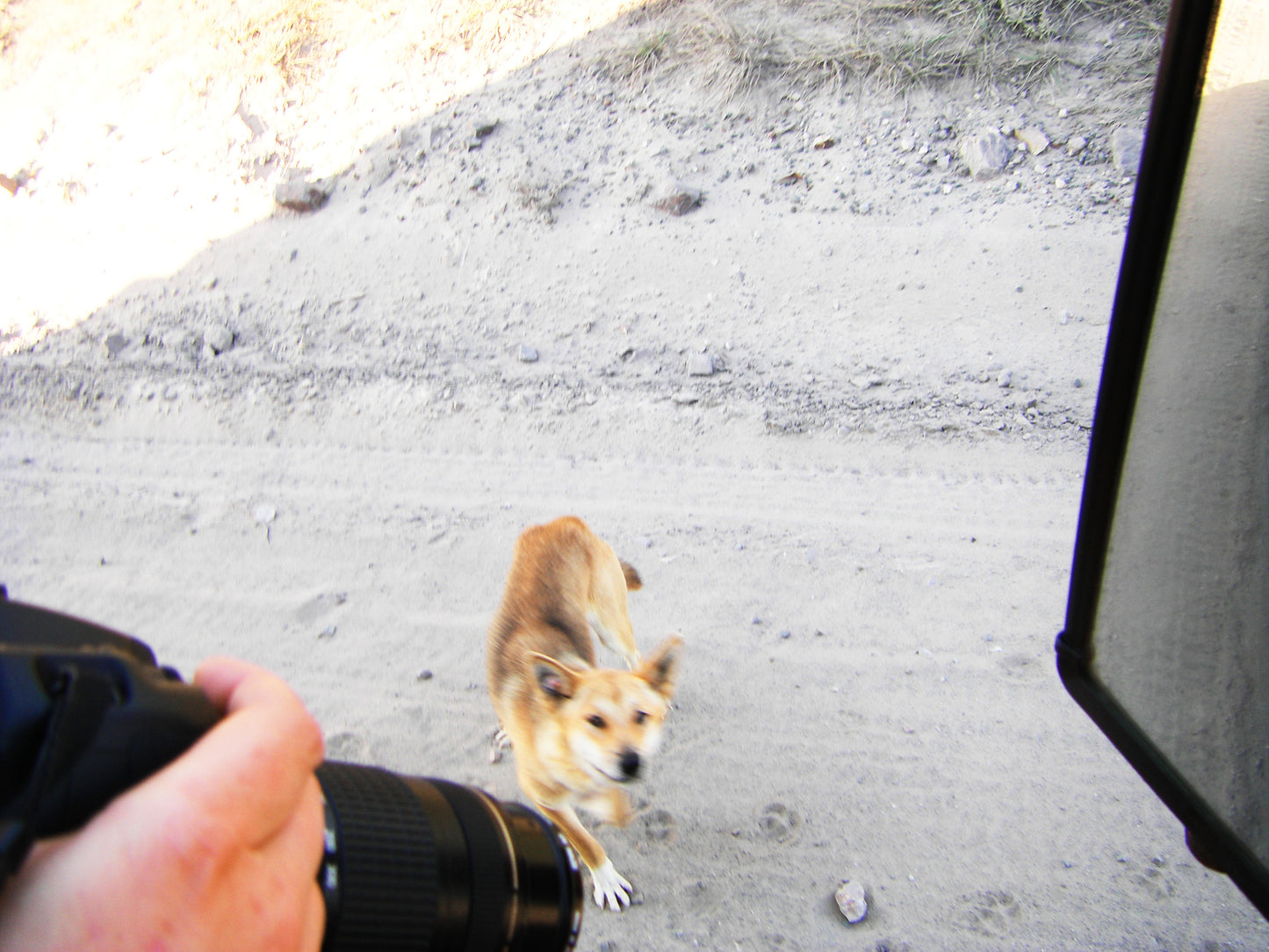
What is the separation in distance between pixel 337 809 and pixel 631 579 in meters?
→ 2.24

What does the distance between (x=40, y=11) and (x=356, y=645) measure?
725 cm

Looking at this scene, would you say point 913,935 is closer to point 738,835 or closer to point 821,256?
point 738,835

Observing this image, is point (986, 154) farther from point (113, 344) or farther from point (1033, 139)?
point (113, 344)

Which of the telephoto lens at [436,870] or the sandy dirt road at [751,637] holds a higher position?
the telephoto lens at [436,870]

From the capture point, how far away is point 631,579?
A: 3.42 m

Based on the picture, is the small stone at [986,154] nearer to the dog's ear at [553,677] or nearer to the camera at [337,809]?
the dog's ear at [553,677]

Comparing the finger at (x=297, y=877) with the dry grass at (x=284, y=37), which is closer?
the finger at (x=297, y=877)

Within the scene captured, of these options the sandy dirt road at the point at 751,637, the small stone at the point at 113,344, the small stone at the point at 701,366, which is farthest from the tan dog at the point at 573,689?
the small stone at the point at 113,344

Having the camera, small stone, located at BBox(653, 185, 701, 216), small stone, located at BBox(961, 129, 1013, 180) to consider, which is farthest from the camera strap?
small stone, located at BBox(961, 129, 1013, 180)

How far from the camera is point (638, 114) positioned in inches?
237

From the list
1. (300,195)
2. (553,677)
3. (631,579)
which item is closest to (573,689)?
(553,677)

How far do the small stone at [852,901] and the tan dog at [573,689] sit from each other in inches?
27.5

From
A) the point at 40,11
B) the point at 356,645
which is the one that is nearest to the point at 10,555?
the point at 356,645

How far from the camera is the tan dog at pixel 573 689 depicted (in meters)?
2.39
